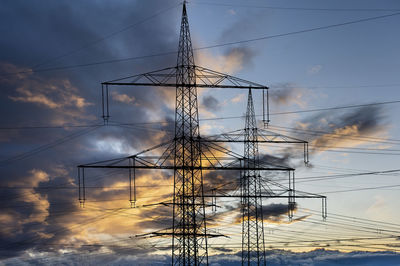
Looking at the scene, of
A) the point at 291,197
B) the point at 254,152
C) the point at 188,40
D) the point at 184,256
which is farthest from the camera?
the point at 254,152

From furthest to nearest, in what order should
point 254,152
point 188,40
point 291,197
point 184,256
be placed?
point 254,152 → point 291,197 → point 188,40 → point 184,256

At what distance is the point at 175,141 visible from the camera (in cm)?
3806

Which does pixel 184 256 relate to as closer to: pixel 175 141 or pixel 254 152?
pixel 175 141

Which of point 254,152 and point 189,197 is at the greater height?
point 254,152

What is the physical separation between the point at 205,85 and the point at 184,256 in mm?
15241

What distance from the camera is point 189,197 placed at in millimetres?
38469

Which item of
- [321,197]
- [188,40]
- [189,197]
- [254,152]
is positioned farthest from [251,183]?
[188,40]

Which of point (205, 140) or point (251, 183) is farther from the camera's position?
point (251, 183)

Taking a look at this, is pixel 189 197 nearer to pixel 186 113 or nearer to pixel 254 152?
pixel 186 113

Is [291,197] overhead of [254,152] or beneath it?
beneath

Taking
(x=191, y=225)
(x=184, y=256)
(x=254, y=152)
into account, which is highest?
(x=254, y=152)

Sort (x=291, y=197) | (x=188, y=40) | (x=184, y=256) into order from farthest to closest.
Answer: (x=291, y=197) → (x=188, y=40) → (x=184, y=256)

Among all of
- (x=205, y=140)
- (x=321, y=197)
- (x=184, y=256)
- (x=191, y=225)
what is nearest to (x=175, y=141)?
(x=205, y=140)

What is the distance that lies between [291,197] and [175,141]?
16441 millimetres
